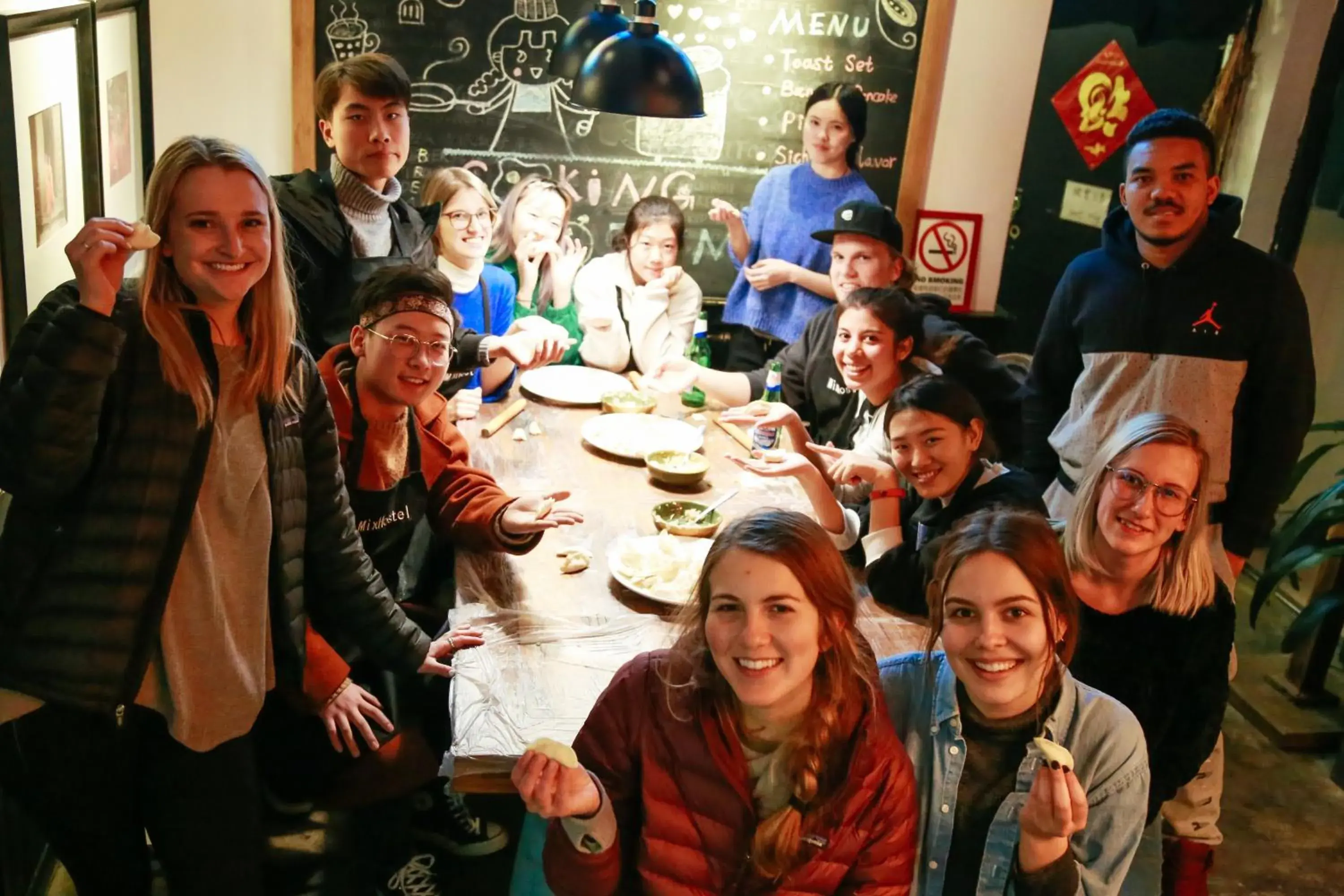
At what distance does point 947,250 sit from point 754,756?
3366 mm

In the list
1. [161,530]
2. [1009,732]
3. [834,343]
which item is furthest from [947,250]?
[161,530]

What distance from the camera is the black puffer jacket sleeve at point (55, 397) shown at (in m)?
1.71

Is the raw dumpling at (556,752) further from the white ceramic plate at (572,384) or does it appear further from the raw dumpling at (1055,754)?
the white ceramic plate at (572,384)

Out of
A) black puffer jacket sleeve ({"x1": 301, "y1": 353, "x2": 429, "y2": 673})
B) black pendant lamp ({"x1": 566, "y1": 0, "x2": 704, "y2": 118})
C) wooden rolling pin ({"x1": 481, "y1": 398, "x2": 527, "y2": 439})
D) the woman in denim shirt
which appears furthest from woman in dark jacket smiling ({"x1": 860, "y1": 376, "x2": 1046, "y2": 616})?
wooden rolling pin ({"x1": 481, "y1": 398, "x2": 527, "y2": 439})

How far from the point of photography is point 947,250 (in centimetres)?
468

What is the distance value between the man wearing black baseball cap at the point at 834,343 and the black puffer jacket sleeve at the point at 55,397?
2044 mm

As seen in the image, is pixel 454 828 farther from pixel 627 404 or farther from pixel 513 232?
pixel 513 232

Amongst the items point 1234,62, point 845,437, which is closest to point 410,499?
point 845,437

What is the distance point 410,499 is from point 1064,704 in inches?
59.2

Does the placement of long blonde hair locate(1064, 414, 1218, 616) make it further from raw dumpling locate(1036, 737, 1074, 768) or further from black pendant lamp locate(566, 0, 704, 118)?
black pendant lamp locate(566, 0, 704, 118)

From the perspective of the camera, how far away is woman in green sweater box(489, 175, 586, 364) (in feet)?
12.7

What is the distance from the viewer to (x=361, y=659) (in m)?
2.45

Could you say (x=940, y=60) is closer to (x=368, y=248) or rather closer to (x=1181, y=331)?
(x=1181, y=331)

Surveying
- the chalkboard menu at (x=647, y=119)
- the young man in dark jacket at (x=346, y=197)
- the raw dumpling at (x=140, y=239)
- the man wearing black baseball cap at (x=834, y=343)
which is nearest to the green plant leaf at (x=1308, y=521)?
the man wearing black baseball cap at (x=834, y=343)
